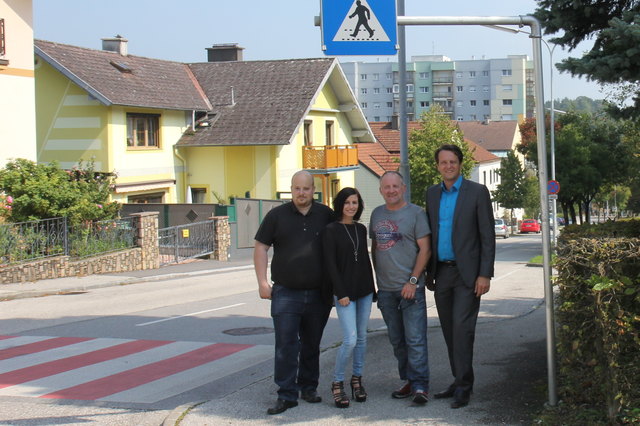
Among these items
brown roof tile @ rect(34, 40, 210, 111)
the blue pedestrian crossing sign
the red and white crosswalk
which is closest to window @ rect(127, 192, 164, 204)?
brown roof tile @ rect(34, 40, 210, 111)

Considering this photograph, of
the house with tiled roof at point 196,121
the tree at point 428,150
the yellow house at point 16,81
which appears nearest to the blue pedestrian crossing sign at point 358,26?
Result: the yellow house at point 16,81

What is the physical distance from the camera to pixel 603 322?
5.33m

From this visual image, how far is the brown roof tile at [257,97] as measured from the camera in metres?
36.7

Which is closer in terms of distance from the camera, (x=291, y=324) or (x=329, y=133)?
(x=291, y=324)

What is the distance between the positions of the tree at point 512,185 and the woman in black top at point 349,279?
63.6 meters

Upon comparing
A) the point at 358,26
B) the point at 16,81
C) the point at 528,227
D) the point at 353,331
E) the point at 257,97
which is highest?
the point at 257,97

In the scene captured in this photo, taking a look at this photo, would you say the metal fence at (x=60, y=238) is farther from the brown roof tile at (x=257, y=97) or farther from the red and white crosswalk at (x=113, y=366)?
the brown roof tile at (x=257, y=97)

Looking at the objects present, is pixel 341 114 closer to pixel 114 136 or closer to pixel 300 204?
pixel 114 136

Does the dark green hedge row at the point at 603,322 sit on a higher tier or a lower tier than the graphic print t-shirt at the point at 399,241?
lower

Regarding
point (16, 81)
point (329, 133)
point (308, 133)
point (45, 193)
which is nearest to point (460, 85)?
point (329, 133)

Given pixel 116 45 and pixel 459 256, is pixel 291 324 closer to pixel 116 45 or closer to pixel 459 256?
pixel 459 256

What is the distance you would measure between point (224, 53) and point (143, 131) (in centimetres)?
1147

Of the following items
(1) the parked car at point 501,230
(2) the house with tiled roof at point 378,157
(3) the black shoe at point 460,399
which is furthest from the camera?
(1) the parked car at point 501,230

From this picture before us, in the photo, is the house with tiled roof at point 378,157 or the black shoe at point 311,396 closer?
the black shoe at point 311,396
